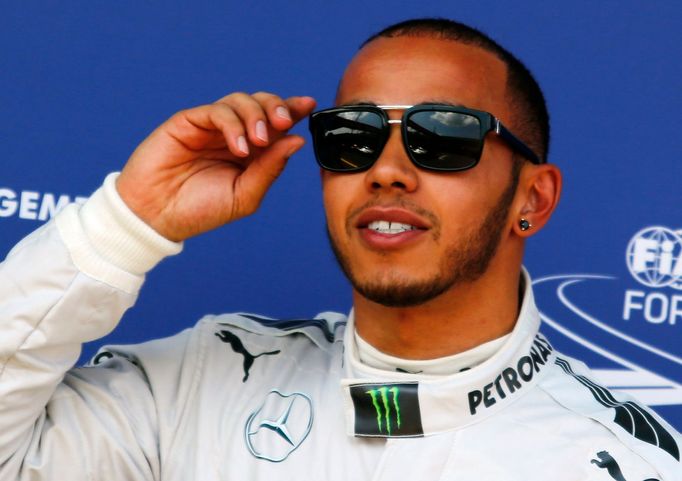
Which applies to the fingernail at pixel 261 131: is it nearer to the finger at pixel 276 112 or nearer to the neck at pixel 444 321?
the finger at pixel 276 112

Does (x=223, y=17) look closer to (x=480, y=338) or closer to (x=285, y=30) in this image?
(x=285, y=30)

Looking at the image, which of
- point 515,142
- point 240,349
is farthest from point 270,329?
point 515,142

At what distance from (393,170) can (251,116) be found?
219mm

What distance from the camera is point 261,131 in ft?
5.25

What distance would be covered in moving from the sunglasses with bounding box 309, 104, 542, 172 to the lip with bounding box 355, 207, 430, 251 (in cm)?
7

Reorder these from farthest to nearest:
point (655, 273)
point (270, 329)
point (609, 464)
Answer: point (655, 273) → point (270, 329) → point (609, 464)

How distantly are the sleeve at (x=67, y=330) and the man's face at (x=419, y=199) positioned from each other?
0.26m

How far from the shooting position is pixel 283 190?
2.31 m

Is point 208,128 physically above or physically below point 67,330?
above

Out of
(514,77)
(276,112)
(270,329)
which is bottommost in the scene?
(270,329)

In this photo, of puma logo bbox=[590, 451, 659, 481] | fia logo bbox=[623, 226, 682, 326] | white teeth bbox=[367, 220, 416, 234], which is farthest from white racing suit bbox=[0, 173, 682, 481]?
fia logo bbox=[623, 226, 682, 326]

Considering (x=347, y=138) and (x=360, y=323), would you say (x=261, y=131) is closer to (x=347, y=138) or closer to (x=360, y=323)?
(x=347, y=138)

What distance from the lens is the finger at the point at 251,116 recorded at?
160cm

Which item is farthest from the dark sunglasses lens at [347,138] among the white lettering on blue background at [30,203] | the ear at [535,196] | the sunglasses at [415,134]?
the white lettering on blue background at [30,203]
